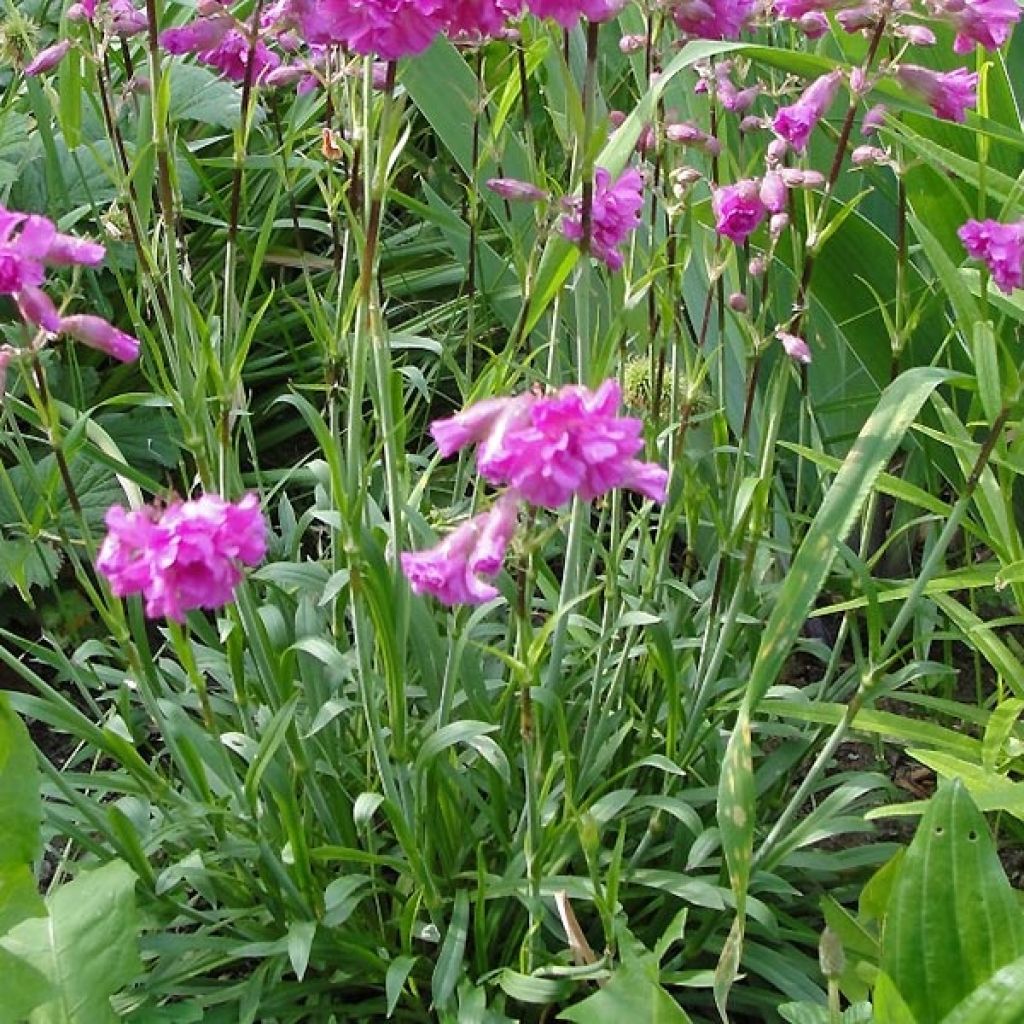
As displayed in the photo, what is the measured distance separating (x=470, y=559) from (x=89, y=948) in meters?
0.55

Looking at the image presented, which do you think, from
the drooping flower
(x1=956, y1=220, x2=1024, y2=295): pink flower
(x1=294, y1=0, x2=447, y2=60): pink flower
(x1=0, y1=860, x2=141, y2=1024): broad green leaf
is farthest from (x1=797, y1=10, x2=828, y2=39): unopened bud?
(x1=0, y1=860, x2=141, y2=1024): broad green leaf

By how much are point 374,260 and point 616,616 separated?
514mm

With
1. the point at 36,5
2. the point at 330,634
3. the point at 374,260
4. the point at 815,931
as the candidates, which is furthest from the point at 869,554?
the point at 36,5

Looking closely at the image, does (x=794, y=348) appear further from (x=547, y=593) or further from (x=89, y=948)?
(x=89, y=948)

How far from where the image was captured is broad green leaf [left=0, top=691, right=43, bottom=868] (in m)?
1.11

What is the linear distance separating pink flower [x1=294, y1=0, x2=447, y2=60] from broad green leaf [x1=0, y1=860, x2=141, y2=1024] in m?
0.72

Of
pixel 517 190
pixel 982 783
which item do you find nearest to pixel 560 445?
pixel 517 190

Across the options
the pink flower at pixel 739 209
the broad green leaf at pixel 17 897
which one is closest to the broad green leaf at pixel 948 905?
the pink flower at pixel 739 209

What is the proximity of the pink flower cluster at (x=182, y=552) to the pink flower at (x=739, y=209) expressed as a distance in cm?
50

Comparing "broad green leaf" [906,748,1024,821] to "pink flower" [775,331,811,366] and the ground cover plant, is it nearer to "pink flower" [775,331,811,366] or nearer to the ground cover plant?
the ground cover plant

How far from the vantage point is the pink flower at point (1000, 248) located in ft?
3.77

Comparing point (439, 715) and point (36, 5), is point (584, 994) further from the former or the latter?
point (36, 5)

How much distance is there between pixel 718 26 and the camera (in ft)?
3.68

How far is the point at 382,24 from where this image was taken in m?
0.88
